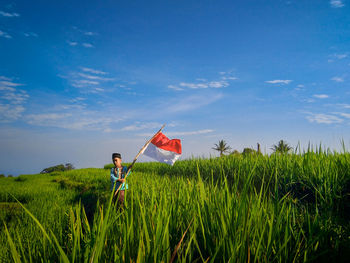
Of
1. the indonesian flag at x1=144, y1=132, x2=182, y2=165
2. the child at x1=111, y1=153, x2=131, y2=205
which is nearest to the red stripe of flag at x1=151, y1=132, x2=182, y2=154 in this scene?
the indonesian flag at x1=144, y1=132, x2=182, y2=165

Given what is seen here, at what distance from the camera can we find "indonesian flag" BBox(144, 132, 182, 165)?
6.53 meters

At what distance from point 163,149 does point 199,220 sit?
391cm

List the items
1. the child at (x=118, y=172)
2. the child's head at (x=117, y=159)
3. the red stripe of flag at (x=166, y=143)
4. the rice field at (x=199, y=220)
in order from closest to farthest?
the rice field at (x=199, y=220) → the red stripe of flag at (x=166, y=143) → the child at (x=118, y=172) → the child's head at (x=117, y=159)

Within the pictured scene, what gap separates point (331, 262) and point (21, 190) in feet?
38.2

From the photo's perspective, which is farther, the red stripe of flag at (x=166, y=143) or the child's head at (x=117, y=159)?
the child's head at (x=117, y=159)

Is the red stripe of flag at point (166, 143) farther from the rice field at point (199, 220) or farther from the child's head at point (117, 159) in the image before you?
the child's head at point (117, 159)

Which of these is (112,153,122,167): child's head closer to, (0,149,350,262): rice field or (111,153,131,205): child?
(111,153,131,205): child

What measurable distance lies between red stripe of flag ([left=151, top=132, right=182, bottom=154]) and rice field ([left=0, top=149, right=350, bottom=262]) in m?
0.89

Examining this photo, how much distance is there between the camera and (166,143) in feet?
21.7

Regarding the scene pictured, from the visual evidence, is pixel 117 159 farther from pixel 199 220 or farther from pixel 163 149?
pixel 199 220

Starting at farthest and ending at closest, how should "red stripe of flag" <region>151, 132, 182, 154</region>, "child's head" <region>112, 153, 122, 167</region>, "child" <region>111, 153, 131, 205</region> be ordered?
"child's head" <region>112, 153, 122, 167</region> < "child" <region>111, 153, 131, 205</region> < "red stripe of flag" <region>151, 132, 182, 154</region>

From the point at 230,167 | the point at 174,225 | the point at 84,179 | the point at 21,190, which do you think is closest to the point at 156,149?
the point at 174,225

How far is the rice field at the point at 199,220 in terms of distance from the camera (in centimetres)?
207

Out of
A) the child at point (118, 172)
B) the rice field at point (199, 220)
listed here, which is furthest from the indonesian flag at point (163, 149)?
the child at point (118, 172)
